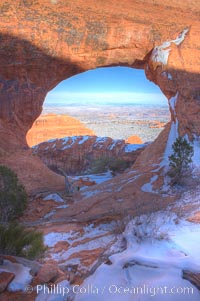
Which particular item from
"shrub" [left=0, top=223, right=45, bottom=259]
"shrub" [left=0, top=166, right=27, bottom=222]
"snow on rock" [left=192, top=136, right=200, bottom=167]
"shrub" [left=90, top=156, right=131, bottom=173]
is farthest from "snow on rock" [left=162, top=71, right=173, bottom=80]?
"shrub" [left=0, top=223, right=45, bottom=259]

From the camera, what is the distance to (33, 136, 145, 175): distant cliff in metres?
21.2

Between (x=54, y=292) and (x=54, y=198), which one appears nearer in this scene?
(x=54, y=292)

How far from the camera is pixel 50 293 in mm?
2629

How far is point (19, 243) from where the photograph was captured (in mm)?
3355

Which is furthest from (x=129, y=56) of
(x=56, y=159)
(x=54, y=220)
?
(x=56, y=159)

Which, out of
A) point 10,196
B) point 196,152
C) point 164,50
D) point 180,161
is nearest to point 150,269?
point 10,196

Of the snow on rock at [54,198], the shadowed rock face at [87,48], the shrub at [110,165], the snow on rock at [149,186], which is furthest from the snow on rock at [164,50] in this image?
the snow on rock at [54,198]

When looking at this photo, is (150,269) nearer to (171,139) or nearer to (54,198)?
(54,198)

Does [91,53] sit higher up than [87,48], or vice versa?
[87,48]

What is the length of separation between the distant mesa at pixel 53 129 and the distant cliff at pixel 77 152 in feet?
63.6

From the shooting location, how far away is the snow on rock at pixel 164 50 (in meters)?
11.1

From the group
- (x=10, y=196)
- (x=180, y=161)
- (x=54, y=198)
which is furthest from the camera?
(x=54, y=198)

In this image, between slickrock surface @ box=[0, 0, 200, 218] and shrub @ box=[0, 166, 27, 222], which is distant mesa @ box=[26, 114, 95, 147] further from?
shrub @ box=[0, 166, 27, 222]

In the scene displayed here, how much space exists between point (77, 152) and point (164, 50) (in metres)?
12.5
